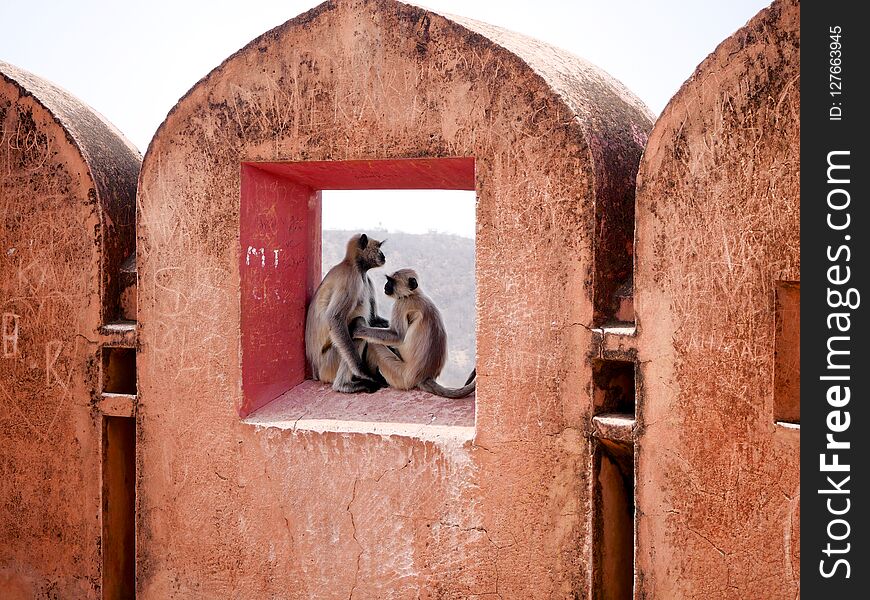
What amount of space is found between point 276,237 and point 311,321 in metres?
0.72

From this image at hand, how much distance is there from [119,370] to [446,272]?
704 inches

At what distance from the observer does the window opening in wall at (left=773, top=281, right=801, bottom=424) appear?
3.47 m

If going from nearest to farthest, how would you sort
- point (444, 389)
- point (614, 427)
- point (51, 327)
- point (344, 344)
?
point (614, 427) → point (51, 327) → point (444, 389) → point (344, 344)

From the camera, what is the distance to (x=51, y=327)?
4.91 m

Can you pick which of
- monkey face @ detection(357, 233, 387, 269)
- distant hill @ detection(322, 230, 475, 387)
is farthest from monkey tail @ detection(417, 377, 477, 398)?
distant hill @ detection(322, 230, 475, 387)

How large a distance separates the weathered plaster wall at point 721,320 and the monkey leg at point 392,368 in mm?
1927

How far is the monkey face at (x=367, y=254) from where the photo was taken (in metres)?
5.90

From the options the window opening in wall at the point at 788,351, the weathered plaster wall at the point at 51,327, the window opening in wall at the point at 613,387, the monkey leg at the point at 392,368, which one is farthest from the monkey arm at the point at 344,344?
the window opening in wall at the point at 788,351

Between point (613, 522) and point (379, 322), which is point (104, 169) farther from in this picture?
point (613, 522)

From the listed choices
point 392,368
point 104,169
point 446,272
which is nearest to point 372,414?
point 392,368

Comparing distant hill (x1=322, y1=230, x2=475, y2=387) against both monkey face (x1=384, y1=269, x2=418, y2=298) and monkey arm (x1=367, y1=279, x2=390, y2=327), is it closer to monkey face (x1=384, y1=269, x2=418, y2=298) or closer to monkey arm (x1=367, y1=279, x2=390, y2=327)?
monkey arm (x1=367, y1=279, x2=390, y2=327)

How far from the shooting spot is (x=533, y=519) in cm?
394

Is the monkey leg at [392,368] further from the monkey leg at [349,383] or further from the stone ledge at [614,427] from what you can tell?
the stone ledge at [614,427]

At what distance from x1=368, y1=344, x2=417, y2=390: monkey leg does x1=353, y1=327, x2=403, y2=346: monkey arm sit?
0.04m
